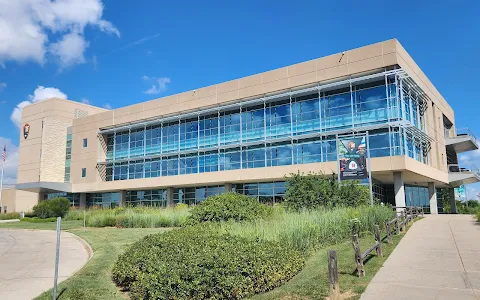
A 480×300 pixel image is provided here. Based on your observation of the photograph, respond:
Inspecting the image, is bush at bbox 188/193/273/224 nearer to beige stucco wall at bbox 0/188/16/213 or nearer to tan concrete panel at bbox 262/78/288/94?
tan concrete panel at bbox 262/78/288/94

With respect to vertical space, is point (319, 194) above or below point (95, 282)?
above

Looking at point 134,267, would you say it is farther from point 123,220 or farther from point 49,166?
point 49,166

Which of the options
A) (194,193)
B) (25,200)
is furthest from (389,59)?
(25,200)

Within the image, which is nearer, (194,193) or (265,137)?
(265,137)

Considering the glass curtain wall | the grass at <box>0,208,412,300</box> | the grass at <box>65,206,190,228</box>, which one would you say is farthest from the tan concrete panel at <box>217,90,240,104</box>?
the grass at <box>0,208,412,300</box>

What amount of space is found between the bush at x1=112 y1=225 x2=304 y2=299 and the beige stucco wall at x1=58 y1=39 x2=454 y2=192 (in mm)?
22174

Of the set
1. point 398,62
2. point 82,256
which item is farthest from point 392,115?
point 82,256

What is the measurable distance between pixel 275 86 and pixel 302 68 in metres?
2.99

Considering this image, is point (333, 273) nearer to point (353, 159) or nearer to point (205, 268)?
point (205, 268)

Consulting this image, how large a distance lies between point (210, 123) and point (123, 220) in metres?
17.8

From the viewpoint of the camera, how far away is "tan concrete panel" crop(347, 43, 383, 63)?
3053 cm

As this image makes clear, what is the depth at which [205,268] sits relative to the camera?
24.9ft

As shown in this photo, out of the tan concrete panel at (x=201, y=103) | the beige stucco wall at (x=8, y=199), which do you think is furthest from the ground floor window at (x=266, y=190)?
the beige stucco wall at (x=8, y=199)

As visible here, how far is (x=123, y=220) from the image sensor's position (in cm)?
2553
